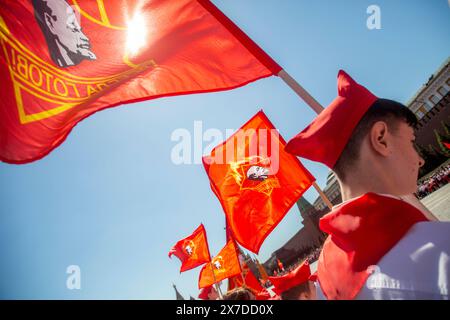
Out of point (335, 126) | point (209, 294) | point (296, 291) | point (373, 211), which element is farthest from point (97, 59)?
point (209, 294)

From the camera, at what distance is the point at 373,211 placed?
1.00m

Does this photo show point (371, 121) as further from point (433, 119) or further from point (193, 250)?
point (433, 119)

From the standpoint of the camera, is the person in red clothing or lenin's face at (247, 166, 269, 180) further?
lenin's face at (247, 166, 269, 180)

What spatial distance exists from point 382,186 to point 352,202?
207mm

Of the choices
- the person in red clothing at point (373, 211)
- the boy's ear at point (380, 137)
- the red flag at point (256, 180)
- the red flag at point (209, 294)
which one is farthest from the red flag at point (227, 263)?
the boy's ear at point (380, 137)

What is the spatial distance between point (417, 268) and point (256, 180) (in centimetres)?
470

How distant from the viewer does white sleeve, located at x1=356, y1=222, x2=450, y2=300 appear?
80 centimetres

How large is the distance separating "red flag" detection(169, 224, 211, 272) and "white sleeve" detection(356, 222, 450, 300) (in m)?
8.44

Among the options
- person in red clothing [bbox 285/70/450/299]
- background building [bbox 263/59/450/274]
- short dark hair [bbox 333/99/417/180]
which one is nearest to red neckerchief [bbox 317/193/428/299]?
person in red clothing [bbox 285/70/450/299]

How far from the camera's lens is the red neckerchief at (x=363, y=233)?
0.95 metres

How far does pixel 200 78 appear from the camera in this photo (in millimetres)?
3188

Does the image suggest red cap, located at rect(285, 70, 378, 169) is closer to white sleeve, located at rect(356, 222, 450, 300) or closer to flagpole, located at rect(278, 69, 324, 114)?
white sleeve, located at rect(356, 222, 450, 300)

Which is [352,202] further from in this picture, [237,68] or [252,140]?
[252,140]

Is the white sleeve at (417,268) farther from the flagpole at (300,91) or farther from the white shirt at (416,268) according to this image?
the flagpole at (300,91)
